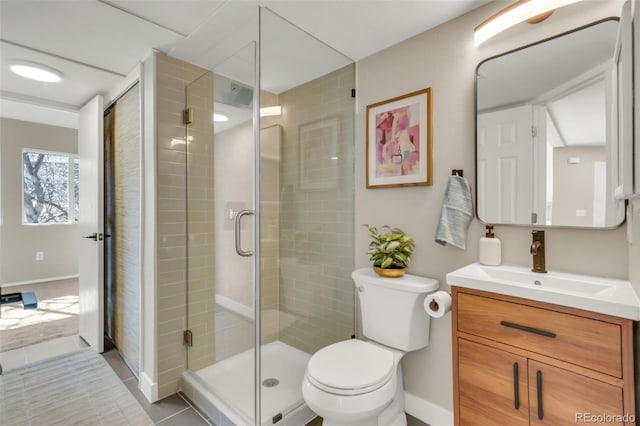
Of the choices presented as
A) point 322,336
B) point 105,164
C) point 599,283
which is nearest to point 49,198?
point 105,164

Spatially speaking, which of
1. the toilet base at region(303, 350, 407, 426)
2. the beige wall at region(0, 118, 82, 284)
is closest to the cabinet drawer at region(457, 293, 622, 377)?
the toilet base at region(303, 350, 407, 426)

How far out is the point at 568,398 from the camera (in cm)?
110

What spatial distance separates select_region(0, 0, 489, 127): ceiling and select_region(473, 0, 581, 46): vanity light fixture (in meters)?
0.18

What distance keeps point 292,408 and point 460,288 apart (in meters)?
1.19

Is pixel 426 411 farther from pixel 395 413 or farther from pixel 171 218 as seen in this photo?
pixel 171 218

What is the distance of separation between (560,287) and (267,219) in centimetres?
150

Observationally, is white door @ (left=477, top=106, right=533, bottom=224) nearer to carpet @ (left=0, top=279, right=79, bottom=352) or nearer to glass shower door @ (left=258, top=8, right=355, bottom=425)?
glass shower door @ (left=258, top=8, right=355, bottom=425)

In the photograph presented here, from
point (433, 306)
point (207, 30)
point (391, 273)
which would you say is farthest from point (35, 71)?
point (433, 306)

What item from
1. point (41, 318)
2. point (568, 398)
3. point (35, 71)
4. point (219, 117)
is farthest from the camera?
point (41, 318)

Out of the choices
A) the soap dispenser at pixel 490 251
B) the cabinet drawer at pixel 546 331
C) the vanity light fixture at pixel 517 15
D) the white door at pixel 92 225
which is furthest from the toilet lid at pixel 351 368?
the white door at pixel 92 225

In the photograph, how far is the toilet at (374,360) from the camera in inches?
54.5

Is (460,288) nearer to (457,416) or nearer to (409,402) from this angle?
(457,416)

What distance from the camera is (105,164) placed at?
9.82 ft

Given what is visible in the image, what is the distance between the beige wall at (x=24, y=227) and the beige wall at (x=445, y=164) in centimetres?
506
